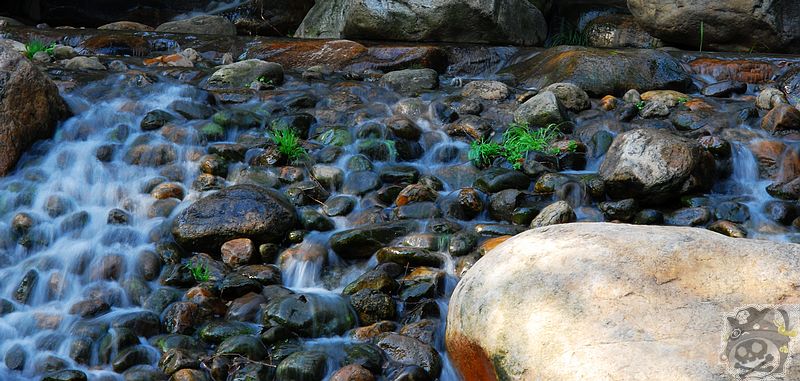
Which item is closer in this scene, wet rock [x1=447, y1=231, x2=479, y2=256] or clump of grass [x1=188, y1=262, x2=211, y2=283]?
clump of grass [x1=188, y1=262, x2=211, y2=283]

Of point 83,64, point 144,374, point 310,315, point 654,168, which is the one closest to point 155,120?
point 83,64

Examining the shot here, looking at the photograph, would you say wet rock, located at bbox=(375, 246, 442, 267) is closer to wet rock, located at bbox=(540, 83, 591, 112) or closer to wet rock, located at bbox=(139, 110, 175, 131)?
wet rock, located at bbox=(139, 110, 175, 131)

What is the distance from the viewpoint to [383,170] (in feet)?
19.5

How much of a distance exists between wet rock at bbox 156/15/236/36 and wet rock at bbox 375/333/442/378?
8.76m

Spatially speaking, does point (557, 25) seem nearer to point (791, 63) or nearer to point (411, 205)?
point (791, 63)

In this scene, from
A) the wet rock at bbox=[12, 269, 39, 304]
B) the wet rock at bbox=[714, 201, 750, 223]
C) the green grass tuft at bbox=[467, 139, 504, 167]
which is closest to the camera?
the wet rock at bbox=[12, 269, 39, 304]

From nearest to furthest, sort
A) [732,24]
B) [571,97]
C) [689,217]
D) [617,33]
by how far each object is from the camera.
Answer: [689,217] → [571,97] → [732,24] → [617,33]

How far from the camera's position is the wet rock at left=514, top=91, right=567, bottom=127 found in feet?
22.2

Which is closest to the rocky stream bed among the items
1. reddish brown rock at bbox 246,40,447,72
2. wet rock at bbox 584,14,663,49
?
reddish brown rock at bbox 246,40,447,72

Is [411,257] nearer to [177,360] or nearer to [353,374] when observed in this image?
[353,374]

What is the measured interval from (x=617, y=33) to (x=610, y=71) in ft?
12.5

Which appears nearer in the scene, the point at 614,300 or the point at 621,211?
the point at 614,300

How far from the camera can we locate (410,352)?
3.84m

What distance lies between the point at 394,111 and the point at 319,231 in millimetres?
2261
